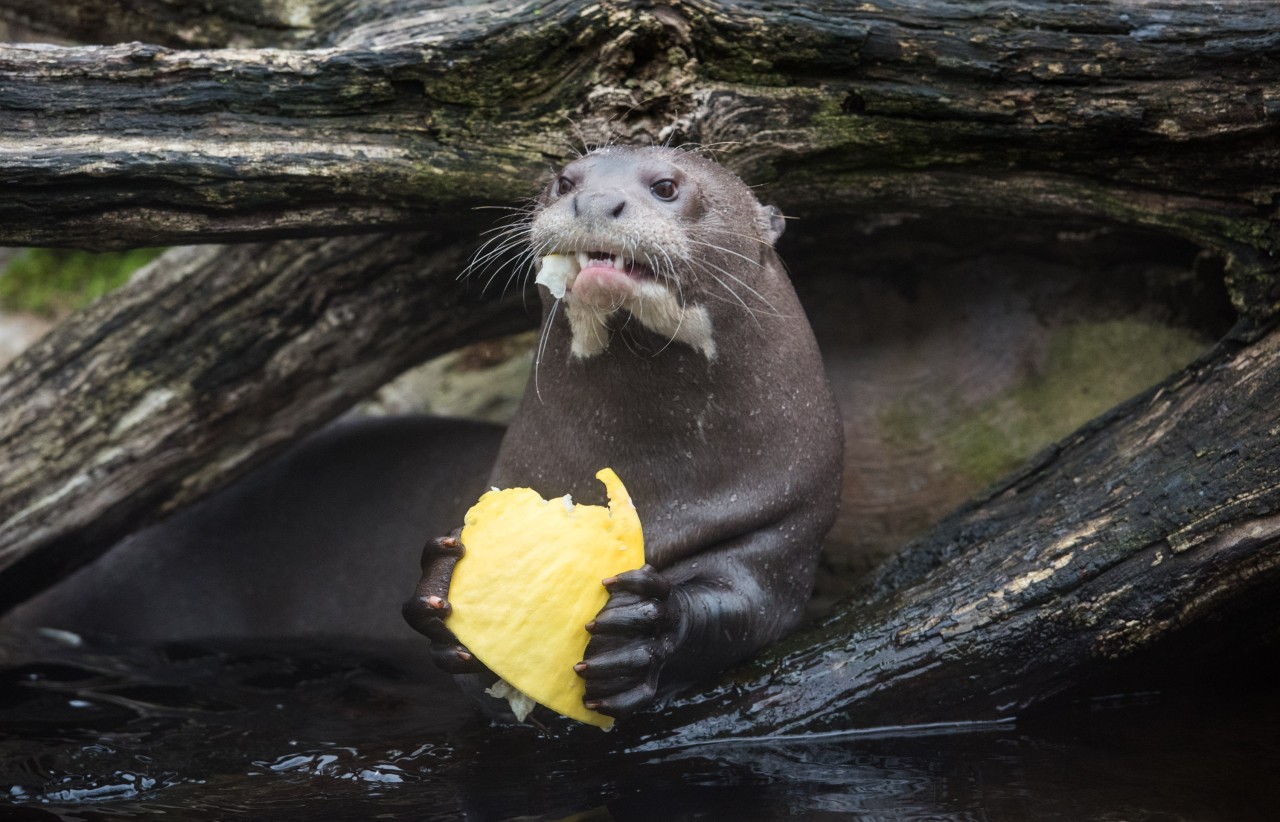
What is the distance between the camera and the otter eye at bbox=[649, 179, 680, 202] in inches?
128

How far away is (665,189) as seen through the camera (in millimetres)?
3277

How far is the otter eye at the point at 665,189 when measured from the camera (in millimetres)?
3260

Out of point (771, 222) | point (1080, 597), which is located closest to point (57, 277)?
point (771, 222)

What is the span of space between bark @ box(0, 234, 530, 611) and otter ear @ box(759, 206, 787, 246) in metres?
1.10

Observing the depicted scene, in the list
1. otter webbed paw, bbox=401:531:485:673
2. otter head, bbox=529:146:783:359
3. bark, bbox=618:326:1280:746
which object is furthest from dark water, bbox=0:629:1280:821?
otter head, bbox=529:146:783:359

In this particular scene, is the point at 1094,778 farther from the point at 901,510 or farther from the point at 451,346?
the point at 451,346

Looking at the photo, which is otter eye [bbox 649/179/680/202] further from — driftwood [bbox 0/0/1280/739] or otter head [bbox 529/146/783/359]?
driftwood [bbox 0/0/1280/739]

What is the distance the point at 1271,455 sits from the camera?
10.4 ft

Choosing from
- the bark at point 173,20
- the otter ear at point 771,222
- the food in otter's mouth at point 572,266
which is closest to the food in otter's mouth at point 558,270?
the food in otter's mouth at point 572,266

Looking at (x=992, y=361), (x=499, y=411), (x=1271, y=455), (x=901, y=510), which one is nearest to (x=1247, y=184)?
(x=1271, y=455)

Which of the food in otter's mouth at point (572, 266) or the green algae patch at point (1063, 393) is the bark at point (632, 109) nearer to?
the food in otter's mouth at point (572, 266)

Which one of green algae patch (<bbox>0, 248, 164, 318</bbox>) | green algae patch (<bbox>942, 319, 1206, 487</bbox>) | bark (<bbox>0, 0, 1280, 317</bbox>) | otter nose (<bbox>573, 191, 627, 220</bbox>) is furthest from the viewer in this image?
green algae patch (<bbox>0, 248, 164, 318</bbox>)

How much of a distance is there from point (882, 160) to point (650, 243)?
106cm

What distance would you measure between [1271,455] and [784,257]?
6.34 ft
